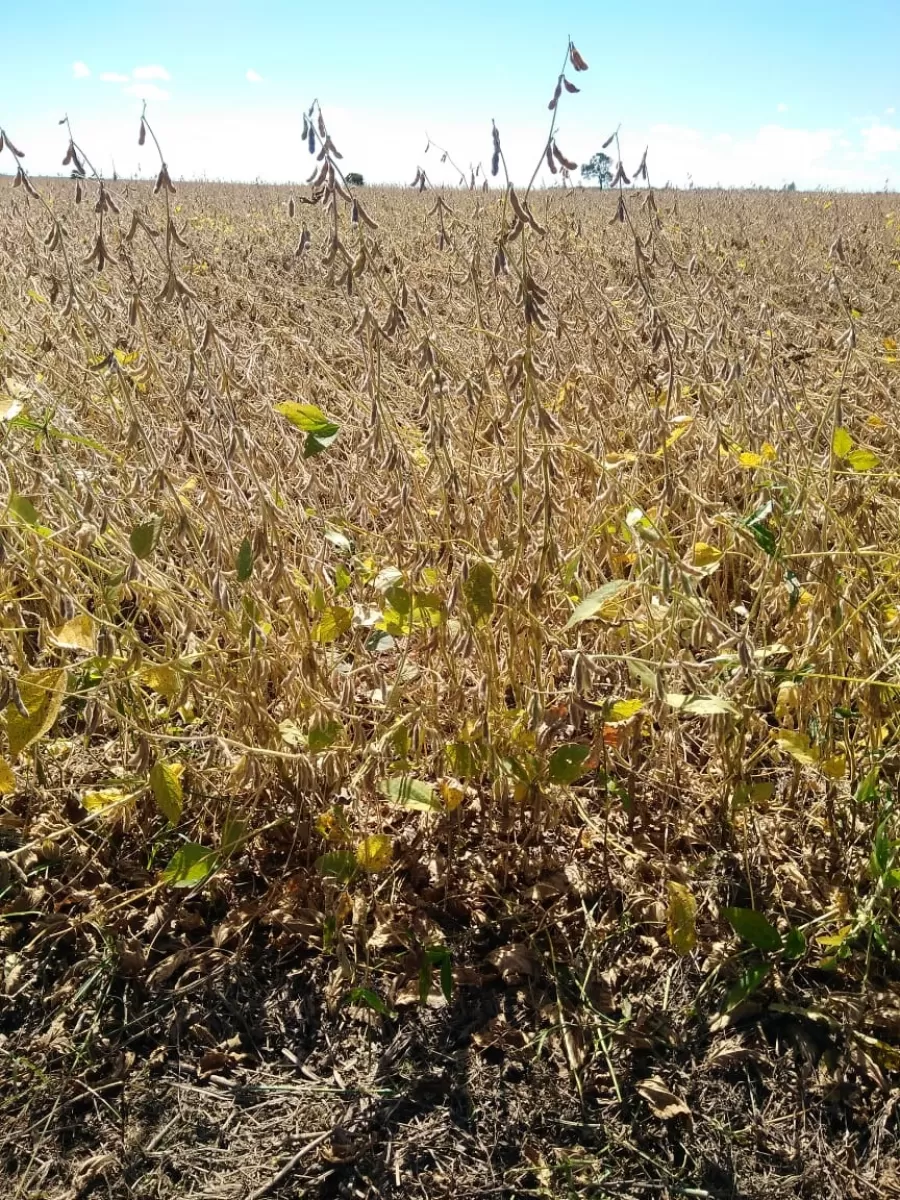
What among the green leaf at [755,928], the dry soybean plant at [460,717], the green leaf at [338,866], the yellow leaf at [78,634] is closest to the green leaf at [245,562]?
the dry soybean plant at [460,717]

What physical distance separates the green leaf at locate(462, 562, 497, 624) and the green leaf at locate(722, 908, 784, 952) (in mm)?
633

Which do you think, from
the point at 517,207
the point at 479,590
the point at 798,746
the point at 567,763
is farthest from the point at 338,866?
the point at 517,207

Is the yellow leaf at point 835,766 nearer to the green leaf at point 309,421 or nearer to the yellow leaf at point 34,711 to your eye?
the green leaf at point 309,421

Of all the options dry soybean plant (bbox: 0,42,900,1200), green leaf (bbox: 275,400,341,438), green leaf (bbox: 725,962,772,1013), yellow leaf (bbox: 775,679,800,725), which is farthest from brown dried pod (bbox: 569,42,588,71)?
green leaf (bbox: 725,962,772,1013)

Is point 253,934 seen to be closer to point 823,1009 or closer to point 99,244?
point 823,1009

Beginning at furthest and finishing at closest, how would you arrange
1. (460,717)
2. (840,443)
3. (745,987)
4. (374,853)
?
(460,717), (840,443), (374,853), (745,987)

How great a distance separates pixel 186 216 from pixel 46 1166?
856cm

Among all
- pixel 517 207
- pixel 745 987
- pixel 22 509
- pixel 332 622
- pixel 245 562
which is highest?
pixel 517 207

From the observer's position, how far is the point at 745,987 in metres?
1.25

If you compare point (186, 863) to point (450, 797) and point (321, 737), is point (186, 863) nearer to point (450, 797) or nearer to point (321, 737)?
point (321, 737)

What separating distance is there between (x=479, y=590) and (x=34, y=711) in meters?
0.75

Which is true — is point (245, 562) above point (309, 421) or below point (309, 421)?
below

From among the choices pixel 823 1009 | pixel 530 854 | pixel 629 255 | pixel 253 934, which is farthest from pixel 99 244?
pixel 629 255

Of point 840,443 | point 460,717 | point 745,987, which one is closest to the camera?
point 745,987
